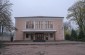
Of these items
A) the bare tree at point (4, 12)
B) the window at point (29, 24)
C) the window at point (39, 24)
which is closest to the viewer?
the bare tree at point (4, 12)

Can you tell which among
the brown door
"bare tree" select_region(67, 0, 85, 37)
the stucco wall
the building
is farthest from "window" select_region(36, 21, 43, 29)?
"bare tree" select_region(67, 0, 85, 37)

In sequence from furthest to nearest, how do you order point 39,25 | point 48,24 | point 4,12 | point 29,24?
point 29,24 < point 48,24 < point 39,25 < point 4,12

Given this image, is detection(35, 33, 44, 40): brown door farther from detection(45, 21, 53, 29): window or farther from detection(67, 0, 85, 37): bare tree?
detection(67, 0, 85, 37): bare tree

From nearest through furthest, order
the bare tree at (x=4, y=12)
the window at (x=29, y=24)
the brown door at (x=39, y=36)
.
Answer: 1. the bare tree at (x=4, y=12)
2. the window at (x=29, y=24)
3. the brown door at (x=39, y=36)

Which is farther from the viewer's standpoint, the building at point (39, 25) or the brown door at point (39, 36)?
the brown door at point (39, 36)

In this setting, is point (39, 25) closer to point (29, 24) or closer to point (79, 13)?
point (29, 24)

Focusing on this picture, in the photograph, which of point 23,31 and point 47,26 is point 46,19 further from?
point 23,31

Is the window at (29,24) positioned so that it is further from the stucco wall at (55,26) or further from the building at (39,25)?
the stucco wall at (55,26)

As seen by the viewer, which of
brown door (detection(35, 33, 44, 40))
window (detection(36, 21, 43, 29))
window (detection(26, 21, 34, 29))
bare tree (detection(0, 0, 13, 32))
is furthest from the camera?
brown door (detection(35, 33, 44, 40))

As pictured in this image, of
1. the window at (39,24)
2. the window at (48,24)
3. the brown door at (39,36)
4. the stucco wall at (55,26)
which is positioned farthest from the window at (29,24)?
the window at (48,24)

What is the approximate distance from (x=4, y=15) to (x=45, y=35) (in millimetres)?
20597

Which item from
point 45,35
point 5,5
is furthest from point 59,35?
point 5,5

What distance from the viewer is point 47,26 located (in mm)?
47188

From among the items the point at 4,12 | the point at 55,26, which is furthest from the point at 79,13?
the point at 4,12
